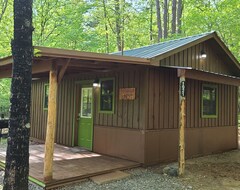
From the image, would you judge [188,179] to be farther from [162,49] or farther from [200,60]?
[200,60]

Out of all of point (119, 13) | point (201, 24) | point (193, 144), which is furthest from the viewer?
point (119, 13)

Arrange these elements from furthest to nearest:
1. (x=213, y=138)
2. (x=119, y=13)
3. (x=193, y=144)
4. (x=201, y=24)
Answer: (x=119, y=13) → (x=201, y=24) → (x=213, y=138) → (x=193, y=144)

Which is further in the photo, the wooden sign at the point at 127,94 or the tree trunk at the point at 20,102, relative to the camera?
the wooden sign at the point at 127,94

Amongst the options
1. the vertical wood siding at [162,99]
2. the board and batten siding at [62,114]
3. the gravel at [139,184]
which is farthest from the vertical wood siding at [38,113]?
the vertical wood siding at [162,99]

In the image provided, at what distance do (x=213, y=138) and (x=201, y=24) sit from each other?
700 cm

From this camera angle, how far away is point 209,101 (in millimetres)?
8750

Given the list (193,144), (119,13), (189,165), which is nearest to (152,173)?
(189,165)

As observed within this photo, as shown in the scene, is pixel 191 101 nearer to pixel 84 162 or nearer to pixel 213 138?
pixel 213 138

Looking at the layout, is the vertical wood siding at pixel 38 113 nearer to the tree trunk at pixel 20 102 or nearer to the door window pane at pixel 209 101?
the door window pane at pixel 209 101

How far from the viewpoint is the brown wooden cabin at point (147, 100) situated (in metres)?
6.70

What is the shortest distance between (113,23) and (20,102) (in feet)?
58.5

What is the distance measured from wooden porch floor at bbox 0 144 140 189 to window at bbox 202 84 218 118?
10.5 feet

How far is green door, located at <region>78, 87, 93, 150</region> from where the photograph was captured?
27.3ft

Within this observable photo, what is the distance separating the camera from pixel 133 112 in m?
7.02
